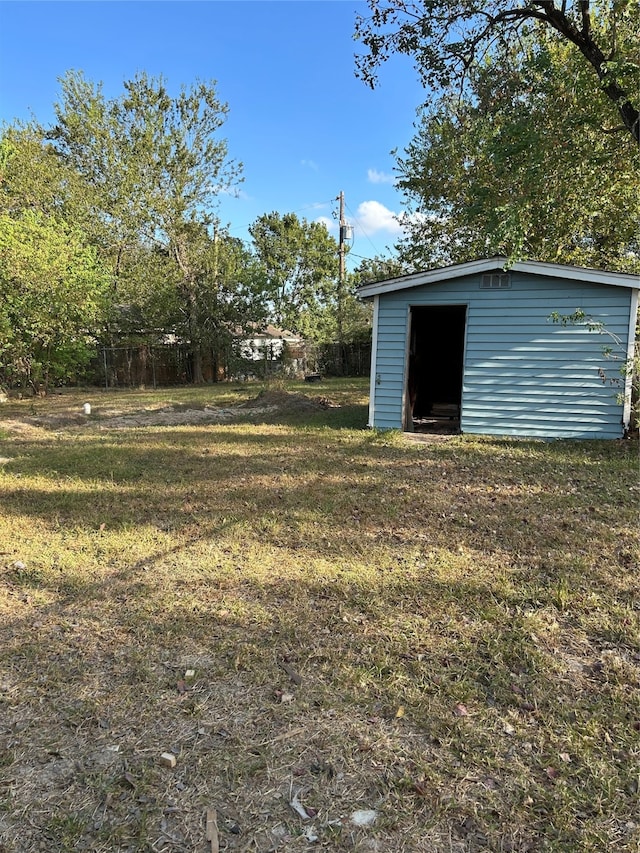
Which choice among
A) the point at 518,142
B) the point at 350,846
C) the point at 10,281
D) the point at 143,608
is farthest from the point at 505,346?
the point at 10,281

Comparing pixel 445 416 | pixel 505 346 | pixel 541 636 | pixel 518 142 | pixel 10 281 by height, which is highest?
pixel 518 142

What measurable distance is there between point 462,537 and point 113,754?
2679 mm

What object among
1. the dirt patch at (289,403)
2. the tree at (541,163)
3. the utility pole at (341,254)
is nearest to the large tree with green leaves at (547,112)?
the tree at (541,163)

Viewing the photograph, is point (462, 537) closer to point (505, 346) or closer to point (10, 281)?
point (505, 346)

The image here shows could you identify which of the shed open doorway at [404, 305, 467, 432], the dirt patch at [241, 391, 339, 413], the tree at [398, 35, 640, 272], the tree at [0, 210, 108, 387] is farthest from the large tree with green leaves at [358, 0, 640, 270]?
the tree at [0, 210, 108, 387]

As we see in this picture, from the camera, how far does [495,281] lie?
7383mm

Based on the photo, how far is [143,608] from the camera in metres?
2.83

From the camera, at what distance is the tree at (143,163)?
1683cm

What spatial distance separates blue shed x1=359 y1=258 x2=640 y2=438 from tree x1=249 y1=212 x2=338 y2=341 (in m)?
15.2

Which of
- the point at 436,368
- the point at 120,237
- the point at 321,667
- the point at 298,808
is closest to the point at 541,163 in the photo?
the point at 436,368

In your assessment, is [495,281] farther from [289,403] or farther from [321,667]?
[321,667]

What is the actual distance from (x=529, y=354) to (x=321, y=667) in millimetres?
6310

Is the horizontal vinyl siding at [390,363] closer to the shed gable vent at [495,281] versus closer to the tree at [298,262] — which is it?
the shed gable vent at [495,281]

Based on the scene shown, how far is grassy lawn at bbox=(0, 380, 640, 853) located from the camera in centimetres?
159
